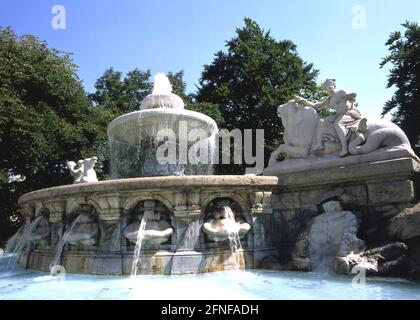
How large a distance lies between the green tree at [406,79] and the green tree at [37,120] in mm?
15575

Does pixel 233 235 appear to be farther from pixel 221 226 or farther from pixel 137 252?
pixel 137 252

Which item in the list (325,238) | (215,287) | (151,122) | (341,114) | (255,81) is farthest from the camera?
(255,81)

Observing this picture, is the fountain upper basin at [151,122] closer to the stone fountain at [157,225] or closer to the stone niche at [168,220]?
the stone fountain at [157,225]

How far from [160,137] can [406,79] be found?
1645 cm

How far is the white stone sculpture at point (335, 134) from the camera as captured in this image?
5496mm

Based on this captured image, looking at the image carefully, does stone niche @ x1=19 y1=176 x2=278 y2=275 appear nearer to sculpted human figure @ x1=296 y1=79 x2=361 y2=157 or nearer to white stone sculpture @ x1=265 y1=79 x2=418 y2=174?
white stone sculpture @ x1=265 y1=79 x2=418 y2=174

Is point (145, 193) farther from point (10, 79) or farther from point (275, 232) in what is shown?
point (10, 79)

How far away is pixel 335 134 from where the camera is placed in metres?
6.01

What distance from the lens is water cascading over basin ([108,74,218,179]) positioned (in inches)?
314

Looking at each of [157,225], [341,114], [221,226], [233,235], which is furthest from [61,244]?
[341,114]

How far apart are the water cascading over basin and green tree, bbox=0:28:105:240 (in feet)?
31.4

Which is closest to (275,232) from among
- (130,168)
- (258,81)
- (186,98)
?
(130,168)

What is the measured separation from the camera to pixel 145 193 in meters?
5.39

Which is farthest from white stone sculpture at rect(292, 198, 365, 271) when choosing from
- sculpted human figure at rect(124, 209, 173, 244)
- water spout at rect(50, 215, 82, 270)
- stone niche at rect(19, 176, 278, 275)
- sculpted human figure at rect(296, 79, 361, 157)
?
water spout at rect(50, 215, 82, 270)
